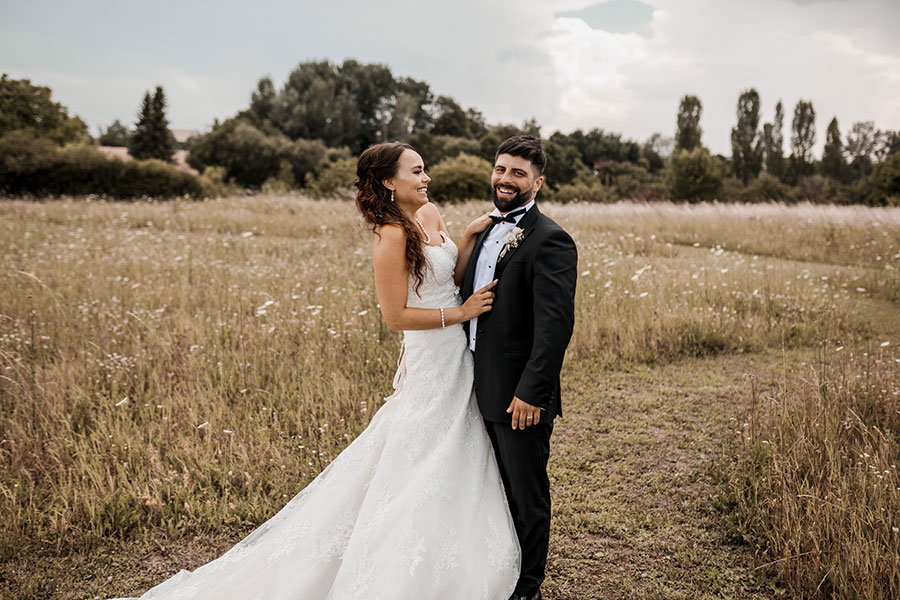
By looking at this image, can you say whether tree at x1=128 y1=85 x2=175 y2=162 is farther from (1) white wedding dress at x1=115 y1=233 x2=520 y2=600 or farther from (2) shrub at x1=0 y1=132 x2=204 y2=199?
(1) white wedding dress at x1=115 y1=233 x2=520 y2=600

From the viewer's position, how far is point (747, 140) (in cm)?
4659

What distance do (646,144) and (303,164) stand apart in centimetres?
4613

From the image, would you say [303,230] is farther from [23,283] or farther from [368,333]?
[368,333]

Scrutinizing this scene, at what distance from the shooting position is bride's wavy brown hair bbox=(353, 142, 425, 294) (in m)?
2.96

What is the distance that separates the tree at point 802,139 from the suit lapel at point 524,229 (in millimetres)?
52551

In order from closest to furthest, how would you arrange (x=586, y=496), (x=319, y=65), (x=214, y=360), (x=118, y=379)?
(x=586, y=496), (x=118, y=379), (x=214, y=360), (x=319, y=65)

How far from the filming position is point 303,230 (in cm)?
1568

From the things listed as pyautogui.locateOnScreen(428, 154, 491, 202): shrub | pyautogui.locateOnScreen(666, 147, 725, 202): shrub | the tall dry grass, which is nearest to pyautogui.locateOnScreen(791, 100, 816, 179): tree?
pyautogui.locateOnScreen(666, 147, 725, 202): shrub

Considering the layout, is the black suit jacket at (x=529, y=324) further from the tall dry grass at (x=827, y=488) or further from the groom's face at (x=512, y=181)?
the tall dry grass at (x=827, y=488)

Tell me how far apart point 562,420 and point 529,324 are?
9.35 feet

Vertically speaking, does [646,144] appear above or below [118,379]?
above

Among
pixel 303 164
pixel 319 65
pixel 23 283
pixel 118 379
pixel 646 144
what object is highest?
pixel 319 65

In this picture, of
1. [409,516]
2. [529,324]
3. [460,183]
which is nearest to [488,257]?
[529,324]

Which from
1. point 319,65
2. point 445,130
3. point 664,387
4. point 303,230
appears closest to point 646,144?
point 445,130
